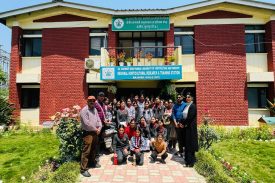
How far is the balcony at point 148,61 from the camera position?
14406 millimetres

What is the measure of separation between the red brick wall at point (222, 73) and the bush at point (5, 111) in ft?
33.8

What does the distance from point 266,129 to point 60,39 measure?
11.8m

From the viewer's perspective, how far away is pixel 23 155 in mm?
9672

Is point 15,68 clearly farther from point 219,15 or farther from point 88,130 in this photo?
point 219,15

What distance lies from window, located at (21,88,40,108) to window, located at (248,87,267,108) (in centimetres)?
1209

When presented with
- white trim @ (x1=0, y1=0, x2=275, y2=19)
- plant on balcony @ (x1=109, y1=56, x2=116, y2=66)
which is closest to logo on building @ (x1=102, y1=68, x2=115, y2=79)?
plant on balcony @ (x1=109, y1=56, x2=116, y2=66)

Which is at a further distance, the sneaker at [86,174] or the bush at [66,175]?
the sneaker at [86,174]

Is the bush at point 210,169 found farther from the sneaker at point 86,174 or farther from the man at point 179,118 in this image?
the sneaker at point 86,174

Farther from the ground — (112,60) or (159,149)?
(112,60)

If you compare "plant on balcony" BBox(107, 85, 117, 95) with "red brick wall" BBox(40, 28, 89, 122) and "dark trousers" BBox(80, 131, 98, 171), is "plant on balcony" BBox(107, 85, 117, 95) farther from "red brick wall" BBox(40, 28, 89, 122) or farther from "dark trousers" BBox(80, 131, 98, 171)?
"dark trousers" BBox(80, 131, 98, 171)

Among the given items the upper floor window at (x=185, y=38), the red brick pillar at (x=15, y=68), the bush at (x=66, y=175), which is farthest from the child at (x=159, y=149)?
the red brick pillar at (x=15, y=68)

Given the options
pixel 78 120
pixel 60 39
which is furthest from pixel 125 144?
pixel 60 39

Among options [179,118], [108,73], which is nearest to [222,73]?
[108,73]

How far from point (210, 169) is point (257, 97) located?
997 cm
